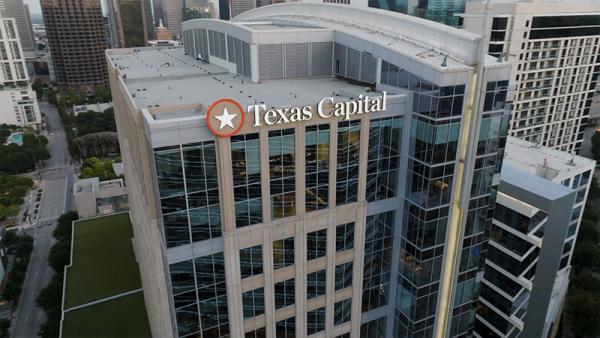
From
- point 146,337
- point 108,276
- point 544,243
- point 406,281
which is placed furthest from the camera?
point 108,276

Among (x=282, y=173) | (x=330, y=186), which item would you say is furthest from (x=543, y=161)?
(x=282, y=173)

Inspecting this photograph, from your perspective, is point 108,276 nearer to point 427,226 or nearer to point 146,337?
point 146,337

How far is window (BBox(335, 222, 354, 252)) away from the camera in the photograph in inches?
1570

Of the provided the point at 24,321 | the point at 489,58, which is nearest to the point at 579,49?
the point at 489,58

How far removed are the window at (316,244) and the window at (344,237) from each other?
54.9 inches

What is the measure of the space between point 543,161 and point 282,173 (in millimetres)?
54042

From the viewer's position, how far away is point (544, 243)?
5631 cm

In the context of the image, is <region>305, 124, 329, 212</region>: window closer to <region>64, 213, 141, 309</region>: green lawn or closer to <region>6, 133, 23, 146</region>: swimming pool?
<region>64, 213, 141, 309</region>: green lawn

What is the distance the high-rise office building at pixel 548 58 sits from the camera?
10469cm

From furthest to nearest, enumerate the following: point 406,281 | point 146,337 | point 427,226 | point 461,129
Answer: point 146,337 < point 406,281 < point 427,226 < point 461,129

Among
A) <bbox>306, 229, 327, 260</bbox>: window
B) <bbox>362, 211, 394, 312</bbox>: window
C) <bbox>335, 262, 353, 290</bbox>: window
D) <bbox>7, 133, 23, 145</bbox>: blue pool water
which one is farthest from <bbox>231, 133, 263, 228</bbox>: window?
<bbox>7, 133, 23, 145</bbox>: blue pool water

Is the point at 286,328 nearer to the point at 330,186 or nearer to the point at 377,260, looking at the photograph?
the point at 377,260

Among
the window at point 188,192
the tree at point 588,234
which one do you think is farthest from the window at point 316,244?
A: the tree at point 588,234

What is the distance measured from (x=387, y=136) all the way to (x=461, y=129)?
22.2ft
